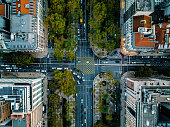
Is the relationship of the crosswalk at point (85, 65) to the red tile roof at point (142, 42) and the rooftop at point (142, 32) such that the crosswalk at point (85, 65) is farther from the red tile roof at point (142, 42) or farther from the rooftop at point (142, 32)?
the rooftop at point (142, 32)

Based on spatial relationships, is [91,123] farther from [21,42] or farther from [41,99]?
[21,42]

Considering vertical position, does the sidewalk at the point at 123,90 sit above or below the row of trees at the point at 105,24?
below

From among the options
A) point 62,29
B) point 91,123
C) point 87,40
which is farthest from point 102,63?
point 91,123

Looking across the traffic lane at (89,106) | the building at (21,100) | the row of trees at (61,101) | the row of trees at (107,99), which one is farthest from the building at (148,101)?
the building at (21,100)

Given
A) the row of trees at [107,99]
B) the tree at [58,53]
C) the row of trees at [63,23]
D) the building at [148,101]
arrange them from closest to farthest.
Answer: the building at [148,101], the row of trees at [63,23], the tree at [58,53], the row of trees at [107,99]

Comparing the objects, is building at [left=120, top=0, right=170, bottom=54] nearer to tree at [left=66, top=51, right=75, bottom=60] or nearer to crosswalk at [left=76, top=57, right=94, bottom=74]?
crosswalk at [left=76, top=57, right=94, bottom=74]

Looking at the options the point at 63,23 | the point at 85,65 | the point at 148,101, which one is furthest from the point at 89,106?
the point at 63,23

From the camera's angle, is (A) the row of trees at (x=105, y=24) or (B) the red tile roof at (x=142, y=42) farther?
(A) the row of trees at (x=105, y=24)
